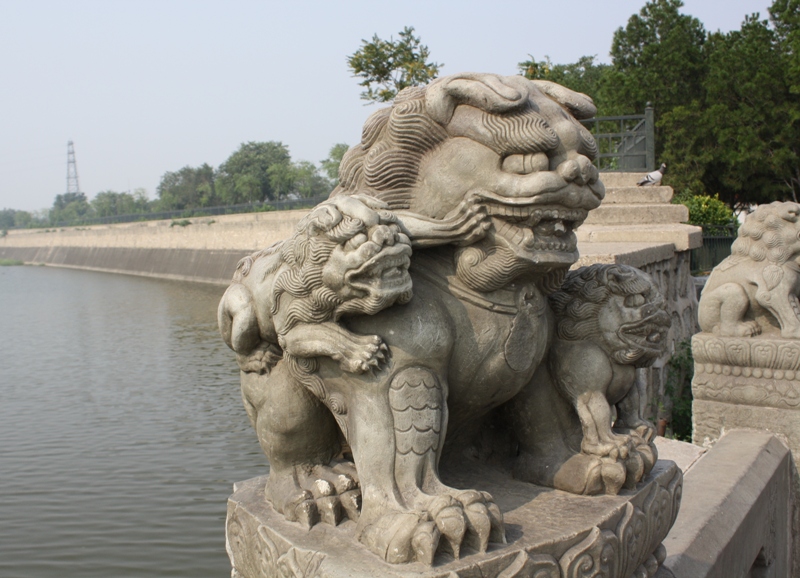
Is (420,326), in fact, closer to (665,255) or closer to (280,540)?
(280,540)

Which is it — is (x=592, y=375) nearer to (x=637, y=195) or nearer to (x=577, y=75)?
(x=637, y=195)

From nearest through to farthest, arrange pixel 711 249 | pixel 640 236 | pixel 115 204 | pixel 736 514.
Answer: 1. pixel 736 514
2. pixel 640 236
3. pixel 711 249
4. pixel 115 204

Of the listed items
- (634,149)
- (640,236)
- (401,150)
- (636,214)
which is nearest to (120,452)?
(640,236)

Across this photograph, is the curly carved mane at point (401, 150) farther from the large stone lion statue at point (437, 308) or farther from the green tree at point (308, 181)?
the green tree at point (308, 181)

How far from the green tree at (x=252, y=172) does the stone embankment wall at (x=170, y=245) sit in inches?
330

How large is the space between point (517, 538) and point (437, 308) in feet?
1.58

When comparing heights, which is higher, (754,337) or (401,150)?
(401,150)

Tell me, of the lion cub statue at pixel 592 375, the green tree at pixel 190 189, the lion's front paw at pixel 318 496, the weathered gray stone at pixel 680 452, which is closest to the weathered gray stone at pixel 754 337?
the weathered gray stone at pixel 680 452

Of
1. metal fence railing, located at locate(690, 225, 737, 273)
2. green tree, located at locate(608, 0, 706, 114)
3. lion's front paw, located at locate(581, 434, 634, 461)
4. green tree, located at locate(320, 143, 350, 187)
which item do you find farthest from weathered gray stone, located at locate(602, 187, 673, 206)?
green tree, located at locate(320, 143, 350, 187)

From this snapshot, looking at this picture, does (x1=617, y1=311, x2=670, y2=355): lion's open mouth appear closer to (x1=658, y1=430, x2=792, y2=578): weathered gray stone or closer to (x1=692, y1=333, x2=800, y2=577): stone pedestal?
(x1=658, y1=430, x2=792, y2=578): weathered gray stone

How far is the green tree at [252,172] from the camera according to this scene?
45.0 m

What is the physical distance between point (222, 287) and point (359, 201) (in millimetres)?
24356

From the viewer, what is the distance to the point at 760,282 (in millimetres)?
4254

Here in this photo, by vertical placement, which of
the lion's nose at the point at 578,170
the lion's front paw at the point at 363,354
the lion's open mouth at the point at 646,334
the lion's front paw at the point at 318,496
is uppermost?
the lion's nose at the point at 578,170
